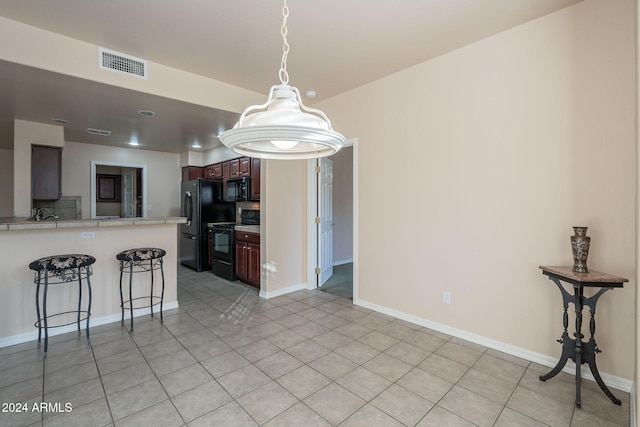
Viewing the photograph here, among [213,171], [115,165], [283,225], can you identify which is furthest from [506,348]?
[115,165]

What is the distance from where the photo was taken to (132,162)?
617 cm

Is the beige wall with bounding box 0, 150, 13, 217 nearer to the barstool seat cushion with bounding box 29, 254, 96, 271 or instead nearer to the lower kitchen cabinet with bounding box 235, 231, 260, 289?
the barstool seat cushion with bounding box 29, 254, 96, 271

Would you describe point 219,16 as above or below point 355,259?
above

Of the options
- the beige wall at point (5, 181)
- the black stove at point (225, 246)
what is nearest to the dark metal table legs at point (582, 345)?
the black stove at point (225, 246)

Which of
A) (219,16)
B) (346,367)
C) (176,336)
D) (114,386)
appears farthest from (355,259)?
(219,16)

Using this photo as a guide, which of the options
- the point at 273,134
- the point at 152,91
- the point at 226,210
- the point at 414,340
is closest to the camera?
the point at 273,134

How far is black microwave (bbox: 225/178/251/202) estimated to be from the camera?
16.9ft

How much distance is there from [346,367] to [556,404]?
138cm

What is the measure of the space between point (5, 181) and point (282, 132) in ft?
25.5

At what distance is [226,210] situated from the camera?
6.07m

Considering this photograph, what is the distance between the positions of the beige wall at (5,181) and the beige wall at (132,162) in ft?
5.05

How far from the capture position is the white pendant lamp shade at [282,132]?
97 centimetres

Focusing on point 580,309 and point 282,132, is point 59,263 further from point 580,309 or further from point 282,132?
point 580,309

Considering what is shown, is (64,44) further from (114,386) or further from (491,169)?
(491,169)
